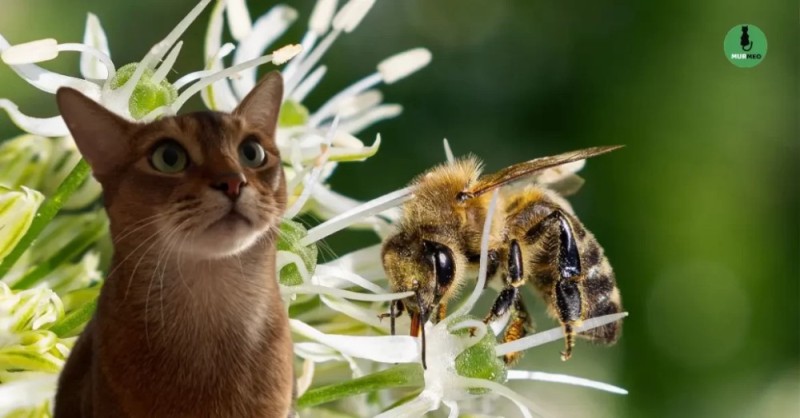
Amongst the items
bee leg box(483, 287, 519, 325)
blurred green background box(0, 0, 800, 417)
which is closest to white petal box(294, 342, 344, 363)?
bee leg box(483, 287, 519, 325)

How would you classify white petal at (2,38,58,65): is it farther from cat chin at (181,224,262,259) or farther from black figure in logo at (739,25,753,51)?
black figure in logo at (739,25,753,51)

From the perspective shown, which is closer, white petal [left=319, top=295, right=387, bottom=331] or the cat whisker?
the cat whisker

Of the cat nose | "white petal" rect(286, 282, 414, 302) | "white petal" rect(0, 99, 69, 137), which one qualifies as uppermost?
"white petal" rect(0, 99, 69, 137)

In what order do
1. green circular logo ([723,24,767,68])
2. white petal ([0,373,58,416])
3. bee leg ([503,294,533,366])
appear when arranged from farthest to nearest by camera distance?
green circular logo ([723,24,767,68]) → bee leg ([503,294,533,366]) → white petal ([0,373,58,416])

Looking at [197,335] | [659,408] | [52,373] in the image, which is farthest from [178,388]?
[659,408]

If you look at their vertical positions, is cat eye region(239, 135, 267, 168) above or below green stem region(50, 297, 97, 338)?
above

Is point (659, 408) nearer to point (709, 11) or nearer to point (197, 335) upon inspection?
point (709, 11)

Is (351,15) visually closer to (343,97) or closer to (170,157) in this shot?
(343,97)

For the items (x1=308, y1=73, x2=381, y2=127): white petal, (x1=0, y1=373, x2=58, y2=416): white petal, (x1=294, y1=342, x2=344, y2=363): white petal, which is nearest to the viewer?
(x1=0, y1=373, x2=58, y2=416): white petal
